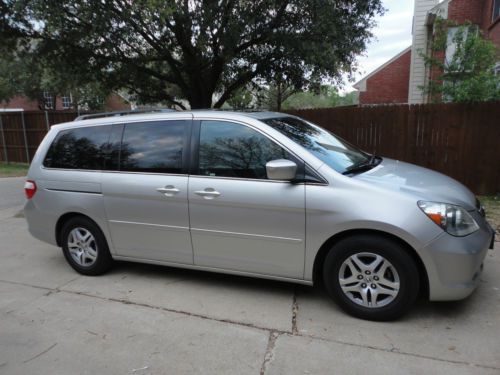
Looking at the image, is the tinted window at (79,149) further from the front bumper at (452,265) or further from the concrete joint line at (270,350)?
the front bumper at (452,265)

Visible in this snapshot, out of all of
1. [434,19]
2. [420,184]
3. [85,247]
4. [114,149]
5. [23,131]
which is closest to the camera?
[420,184]

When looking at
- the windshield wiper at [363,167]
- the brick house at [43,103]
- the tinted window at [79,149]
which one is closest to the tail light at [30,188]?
the tinted window at [79,149]

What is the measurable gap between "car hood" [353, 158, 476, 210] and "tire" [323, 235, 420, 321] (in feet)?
1.55

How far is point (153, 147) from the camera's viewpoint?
13.9ft

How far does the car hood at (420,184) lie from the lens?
3.37m

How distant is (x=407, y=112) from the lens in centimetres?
816

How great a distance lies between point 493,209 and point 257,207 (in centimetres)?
514

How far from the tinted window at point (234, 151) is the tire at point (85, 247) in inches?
62.0

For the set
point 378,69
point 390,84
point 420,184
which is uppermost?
point 378,69

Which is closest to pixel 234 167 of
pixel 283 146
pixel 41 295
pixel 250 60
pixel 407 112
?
pixel 283 146

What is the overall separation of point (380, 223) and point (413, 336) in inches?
36.1

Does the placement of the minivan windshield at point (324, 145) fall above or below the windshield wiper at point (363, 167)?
above

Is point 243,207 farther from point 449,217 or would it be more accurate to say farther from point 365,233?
point 449,217

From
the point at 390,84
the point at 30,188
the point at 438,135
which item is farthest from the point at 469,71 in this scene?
the point at 390,84
